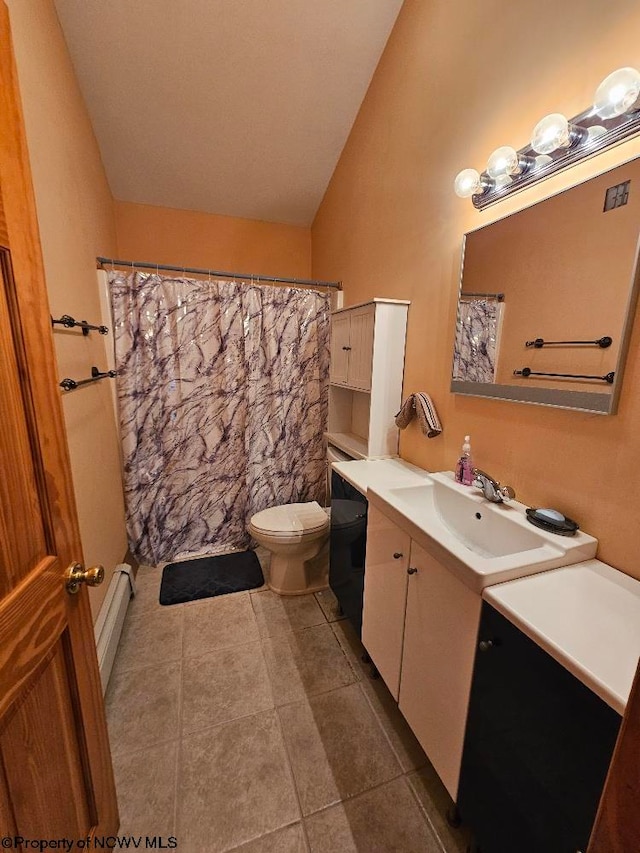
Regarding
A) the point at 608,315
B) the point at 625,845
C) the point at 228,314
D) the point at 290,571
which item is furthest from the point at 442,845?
the point at 228,314

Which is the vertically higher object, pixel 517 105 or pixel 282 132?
pixel 282 132

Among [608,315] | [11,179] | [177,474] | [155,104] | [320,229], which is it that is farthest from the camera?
[320,229]

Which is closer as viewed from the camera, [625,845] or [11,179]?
[625,845]

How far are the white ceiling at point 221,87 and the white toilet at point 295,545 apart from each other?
2392mm

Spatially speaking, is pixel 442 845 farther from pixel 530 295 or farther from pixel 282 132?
pixel 282 132

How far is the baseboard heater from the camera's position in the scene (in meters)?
1.51

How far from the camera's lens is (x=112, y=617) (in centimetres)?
168

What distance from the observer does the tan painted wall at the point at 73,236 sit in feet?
4.15

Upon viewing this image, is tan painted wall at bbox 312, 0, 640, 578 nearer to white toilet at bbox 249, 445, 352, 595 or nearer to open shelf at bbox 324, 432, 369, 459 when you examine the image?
open shelf at bbox 324, 432, 369, 459

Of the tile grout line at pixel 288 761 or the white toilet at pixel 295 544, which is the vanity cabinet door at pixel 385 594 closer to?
the tile grout line at pixel 288 761

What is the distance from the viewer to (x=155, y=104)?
203 centimetres

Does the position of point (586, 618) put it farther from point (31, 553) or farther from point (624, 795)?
point (31, 553)

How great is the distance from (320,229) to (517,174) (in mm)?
2027

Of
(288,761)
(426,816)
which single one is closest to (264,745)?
(288,761)
